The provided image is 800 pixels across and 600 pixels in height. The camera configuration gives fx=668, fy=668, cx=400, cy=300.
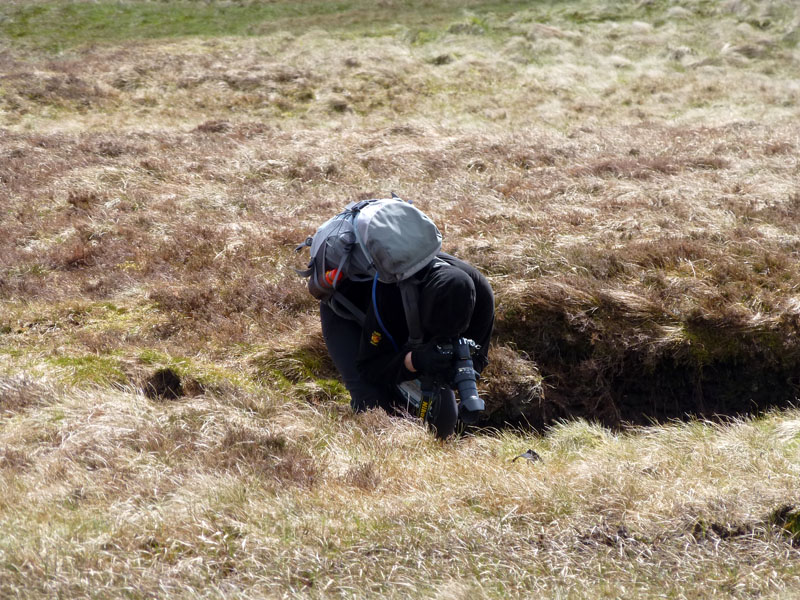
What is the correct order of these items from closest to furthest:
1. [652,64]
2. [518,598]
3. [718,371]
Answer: [518,598] < [718,371] < [652,64]

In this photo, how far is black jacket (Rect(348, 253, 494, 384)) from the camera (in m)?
4.93

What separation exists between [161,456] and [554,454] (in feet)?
9.57

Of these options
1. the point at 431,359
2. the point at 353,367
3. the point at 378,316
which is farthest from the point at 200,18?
the point at 431,359

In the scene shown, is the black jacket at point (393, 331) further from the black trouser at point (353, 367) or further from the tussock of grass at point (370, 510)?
the tussock of grass at point (370, 510)

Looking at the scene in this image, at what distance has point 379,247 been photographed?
4.54 metres

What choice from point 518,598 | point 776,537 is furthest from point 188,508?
point 776,537

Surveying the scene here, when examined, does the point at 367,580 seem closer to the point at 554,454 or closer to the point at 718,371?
the point at 554,454

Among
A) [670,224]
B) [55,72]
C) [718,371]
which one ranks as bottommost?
[718,371]

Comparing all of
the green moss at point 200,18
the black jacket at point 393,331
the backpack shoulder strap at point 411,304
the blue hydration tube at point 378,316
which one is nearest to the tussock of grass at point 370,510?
the black jacket at point 393,331

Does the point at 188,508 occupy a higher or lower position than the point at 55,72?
lower

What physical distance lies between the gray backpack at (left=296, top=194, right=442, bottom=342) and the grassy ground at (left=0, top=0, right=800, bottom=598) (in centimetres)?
112

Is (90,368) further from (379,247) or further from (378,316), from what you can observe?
(379,247)

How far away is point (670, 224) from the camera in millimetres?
9320

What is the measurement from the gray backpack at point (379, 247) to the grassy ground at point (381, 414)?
3.67ft
